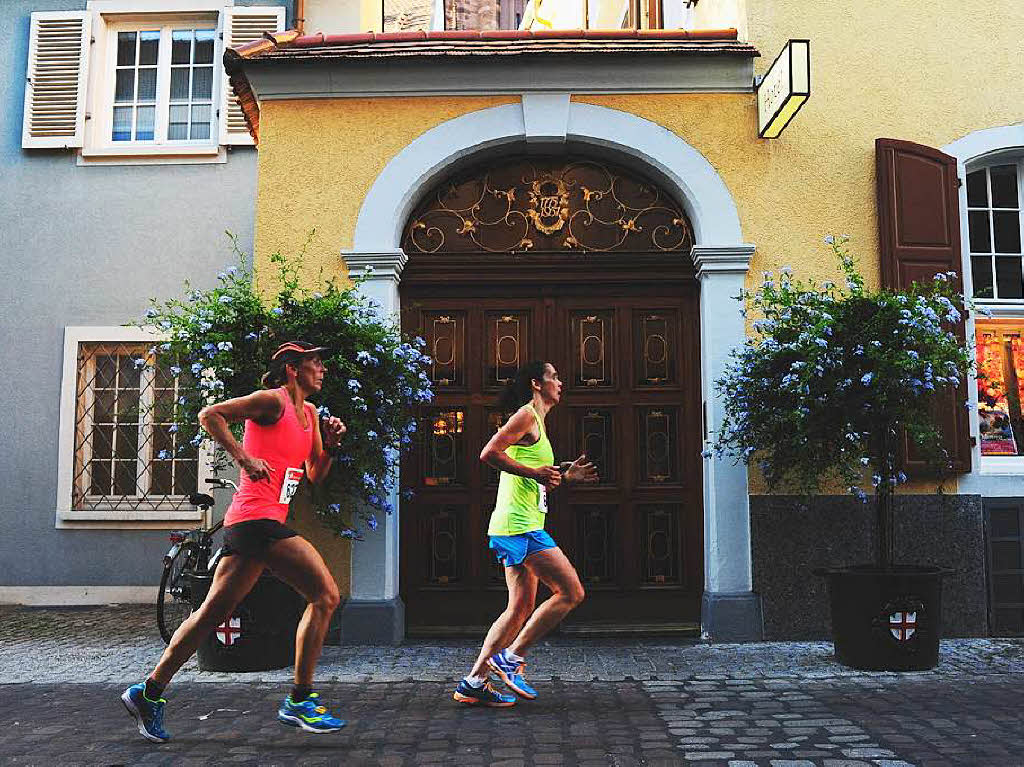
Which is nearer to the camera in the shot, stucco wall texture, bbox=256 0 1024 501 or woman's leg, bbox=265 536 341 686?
woman's leg, bbox=265 536 341 686

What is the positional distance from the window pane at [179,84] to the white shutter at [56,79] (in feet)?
2.92

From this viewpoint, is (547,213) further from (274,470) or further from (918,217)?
(274,470)

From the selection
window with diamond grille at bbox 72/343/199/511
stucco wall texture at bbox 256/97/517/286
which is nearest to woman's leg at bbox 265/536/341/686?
stucco wall texture at bbox 256/97/517/286

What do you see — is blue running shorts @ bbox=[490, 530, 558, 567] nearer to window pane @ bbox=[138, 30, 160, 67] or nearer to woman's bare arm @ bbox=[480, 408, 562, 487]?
woman's bare arm @ bbox=[480, 408, 562, 487]

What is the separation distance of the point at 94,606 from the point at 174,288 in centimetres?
335

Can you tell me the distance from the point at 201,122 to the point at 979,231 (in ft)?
25.9

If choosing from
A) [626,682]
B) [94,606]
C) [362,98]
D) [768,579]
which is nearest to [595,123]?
[362,98]

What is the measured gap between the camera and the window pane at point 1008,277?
7551 mm

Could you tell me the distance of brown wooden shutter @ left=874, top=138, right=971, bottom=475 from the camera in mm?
7059

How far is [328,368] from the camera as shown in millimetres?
6152

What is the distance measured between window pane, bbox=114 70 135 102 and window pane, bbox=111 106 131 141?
0.12 m

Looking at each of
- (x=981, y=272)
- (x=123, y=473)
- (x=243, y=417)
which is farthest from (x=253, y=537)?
(x=123, y=473)

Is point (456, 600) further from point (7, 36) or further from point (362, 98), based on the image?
point (7, 36)

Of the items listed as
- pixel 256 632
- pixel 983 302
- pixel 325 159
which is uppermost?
pixel 325 159
